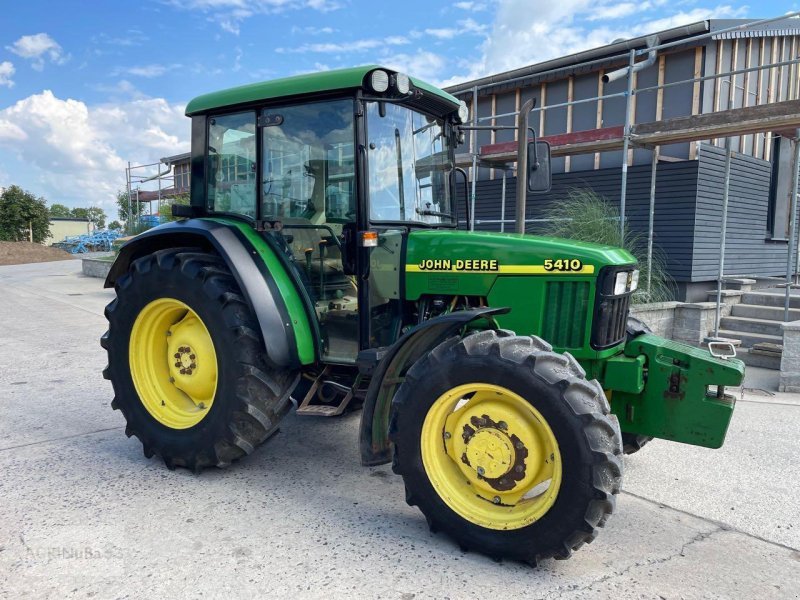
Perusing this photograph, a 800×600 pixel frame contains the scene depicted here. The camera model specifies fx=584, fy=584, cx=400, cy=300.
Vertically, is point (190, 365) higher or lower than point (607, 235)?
lower

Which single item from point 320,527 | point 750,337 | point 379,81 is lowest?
point 320,527

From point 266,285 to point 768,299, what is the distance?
8.43m

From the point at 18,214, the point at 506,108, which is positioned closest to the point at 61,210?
the point at 18,214

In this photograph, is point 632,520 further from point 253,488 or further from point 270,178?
point 270,178

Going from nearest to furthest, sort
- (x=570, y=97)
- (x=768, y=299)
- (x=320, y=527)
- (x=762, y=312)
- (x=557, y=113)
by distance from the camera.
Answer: (x=320, y=527) < (x=762, y=312) < (x=768, y=299) < (x=570, y=97) < (x=557, y=113)

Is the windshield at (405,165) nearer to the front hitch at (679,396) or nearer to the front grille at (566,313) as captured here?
the front grille at (566,313)

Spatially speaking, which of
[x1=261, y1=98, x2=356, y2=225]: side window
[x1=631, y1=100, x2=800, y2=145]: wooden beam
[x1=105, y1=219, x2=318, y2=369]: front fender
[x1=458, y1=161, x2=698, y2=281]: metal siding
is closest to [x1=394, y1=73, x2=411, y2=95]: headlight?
[x1=261, y1=98, x2=356, y2=225]: side window

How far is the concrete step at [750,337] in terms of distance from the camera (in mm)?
7953

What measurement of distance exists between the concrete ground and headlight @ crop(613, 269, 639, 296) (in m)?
1.24

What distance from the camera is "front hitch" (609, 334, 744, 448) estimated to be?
116 inches

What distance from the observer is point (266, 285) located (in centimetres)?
348

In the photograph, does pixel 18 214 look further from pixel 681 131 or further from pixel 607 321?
pixel 607 321

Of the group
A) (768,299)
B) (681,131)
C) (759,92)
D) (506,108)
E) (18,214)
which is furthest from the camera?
(18,214)

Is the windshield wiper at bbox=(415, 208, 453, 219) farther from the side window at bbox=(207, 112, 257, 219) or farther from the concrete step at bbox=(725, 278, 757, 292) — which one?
the concrete step at bbox=(725, 278, 757, 292)
